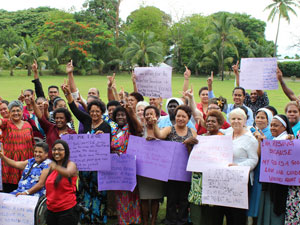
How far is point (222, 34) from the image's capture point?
4662 centimetres

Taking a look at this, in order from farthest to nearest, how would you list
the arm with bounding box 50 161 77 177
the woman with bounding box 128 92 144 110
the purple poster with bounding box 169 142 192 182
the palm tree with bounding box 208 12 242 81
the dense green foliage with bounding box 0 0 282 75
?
the palm tree with bounding box 208 12 242 81, the dense green foliage with bounding box 0 0 282 75, the woman with bounding box 128 92 144 110, the purple poster with bounding box 169 142 192 182, the arm with bounding box 50 161 77 177

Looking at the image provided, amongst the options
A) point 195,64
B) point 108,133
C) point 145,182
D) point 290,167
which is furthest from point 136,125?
point 195,64

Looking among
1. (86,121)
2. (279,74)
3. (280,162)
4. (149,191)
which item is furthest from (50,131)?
(279,74)

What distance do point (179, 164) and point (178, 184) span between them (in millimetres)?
314

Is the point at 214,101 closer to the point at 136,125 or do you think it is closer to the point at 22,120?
the point at 136,125

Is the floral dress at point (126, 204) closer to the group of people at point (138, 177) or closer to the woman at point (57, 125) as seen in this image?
the group of people at point (138, 177)

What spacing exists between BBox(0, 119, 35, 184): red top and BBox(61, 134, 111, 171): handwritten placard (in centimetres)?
79

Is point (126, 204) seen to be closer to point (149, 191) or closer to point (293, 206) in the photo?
point (149, 191)

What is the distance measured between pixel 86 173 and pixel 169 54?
52.8 metres

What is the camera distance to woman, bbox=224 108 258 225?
416 centimetres

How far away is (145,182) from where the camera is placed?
4844 millimetres

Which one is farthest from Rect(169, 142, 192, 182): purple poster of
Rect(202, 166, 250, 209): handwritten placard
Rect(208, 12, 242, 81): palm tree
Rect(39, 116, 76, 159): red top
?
Rect(208, 12, 242, 81): palm tree

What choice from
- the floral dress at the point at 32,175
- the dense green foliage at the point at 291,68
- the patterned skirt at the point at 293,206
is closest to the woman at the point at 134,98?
the floral dress at the point at 32,175

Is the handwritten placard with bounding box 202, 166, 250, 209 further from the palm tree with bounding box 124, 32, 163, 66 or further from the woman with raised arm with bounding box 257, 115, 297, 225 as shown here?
the palm tree with bounding box 124, 32, 163, 66
